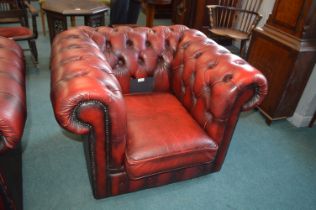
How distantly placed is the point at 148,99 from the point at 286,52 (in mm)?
1228

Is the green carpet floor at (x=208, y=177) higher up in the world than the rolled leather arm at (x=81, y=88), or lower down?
lower down

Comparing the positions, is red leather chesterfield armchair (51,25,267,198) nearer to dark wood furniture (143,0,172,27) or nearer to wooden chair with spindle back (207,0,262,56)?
dark wood furniture (143,0,172,27)

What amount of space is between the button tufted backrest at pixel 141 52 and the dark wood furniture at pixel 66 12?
1189 millimetres

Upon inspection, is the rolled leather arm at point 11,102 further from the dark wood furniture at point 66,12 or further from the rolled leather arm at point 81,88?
the dark wood furniture at point 66,12

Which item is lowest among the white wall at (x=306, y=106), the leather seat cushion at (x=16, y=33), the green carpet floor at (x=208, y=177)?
the green carpet floor at (x=208, y=177)

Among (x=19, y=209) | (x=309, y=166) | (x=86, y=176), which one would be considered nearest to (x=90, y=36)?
(x=86, y=176)

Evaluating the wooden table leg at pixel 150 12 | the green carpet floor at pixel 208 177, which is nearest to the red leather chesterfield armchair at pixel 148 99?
the green carpet floor at pixel 208 177

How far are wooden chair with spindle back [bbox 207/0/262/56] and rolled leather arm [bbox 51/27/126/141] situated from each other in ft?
6.50

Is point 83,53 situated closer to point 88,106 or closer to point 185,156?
point 88,106

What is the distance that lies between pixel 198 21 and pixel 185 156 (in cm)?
309

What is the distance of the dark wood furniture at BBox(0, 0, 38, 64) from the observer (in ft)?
8.66

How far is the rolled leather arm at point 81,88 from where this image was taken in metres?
1.04

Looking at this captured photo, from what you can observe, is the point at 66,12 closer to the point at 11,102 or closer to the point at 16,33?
the point at 16,33

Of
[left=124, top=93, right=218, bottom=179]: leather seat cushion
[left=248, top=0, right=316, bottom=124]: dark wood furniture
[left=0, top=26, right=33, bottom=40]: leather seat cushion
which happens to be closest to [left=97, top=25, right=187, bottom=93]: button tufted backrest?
[left=124, top=93, right=218, bottom=179]: leather seat cushion
